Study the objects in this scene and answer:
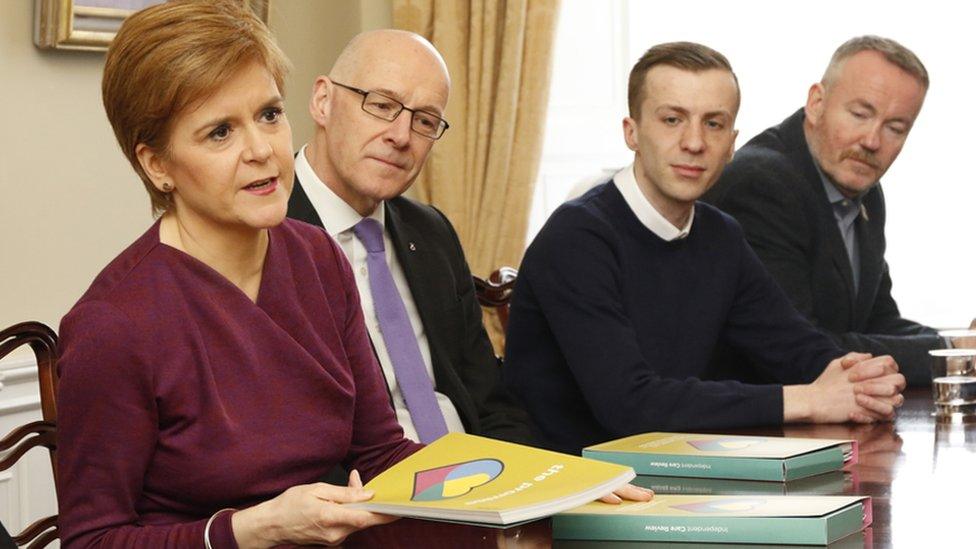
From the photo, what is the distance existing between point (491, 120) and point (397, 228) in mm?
2230

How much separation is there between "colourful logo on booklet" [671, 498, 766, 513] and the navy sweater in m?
0.87

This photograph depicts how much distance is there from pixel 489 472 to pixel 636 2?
12.5 ft

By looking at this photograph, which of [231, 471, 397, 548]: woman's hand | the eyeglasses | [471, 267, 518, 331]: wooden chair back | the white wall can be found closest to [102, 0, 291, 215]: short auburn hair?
[231, 471, 397, 548]: woman's hand

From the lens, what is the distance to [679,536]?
55.6 inches

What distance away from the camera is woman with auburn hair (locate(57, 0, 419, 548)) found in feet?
5.26

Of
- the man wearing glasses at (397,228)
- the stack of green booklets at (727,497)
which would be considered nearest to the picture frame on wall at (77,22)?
the man wearing glasses at (397,228)

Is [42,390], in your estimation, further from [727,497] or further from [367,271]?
[727,497]

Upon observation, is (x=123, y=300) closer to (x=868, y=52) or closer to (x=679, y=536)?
(x=679, y=536)

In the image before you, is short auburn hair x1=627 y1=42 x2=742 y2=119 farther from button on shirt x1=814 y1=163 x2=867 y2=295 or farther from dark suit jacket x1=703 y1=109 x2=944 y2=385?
button on shirt x1=814 y1=163 x2=867 y2=295

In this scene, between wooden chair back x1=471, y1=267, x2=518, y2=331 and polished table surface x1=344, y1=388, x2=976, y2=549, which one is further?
wooden chair back x1=471, y1=267, x2=518, y2=331

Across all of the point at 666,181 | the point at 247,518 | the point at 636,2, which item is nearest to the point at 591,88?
the point at 636,2

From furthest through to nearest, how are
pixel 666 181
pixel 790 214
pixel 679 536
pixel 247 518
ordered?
1. pixel 790 214
2. pixel 666 181
3. pixel 247 518
4. pixel 679 536

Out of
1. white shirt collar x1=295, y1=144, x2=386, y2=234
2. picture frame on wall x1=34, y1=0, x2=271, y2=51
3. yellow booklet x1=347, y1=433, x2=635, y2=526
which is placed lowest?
yellow booklet x1=347, y1=433, x2=635, y2=526

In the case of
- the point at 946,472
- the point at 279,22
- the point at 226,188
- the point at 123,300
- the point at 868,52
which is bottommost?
the point at 946,472
